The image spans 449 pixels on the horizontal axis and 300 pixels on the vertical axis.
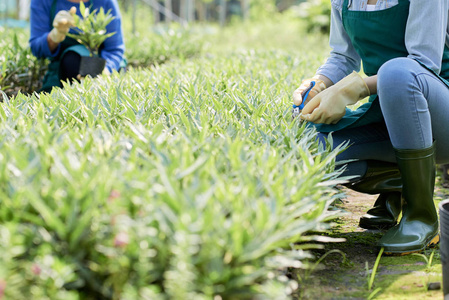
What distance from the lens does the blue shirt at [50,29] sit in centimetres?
418

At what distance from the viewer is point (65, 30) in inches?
152

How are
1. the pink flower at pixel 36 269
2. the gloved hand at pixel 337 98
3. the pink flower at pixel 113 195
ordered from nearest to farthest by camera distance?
the pink flower at pixel 36 269 < the pink flower at pixel 113 195 < the gloved hand at pixel 337 98

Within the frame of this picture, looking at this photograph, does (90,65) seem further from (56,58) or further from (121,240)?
(121,240)

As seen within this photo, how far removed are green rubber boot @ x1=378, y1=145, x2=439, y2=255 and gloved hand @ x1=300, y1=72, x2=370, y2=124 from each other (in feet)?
0.97

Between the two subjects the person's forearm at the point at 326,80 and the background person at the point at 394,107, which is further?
the person's forearm at the point at 326,80

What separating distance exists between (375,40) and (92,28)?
2.40 metres

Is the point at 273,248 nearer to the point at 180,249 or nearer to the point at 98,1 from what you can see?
the point at 180,249

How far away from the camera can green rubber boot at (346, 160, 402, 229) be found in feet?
8.11

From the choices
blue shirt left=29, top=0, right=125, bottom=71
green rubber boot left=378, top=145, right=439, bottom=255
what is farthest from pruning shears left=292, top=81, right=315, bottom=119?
blue shirt left=29, top=0, right=125, bottom=71

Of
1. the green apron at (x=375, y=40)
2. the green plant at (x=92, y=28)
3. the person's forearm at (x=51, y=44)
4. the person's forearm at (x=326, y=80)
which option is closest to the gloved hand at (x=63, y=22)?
the green plant at (x=92, y=28)

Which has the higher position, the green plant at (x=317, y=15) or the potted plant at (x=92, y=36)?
the potted plant at (x=92, y=36)

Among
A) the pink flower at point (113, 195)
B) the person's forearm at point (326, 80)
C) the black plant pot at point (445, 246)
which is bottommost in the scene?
the black plant pot at point (445, 246)

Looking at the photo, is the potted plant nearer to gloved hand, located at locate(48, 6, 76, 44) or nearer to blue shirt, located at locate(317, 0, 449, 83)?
gloved hand, located at locate(48, 6, 76, 44)

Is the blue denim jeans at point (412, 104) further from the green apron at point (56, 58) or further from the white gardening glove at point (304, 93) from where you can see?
the green apron at point (56, 58)
